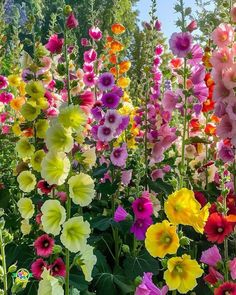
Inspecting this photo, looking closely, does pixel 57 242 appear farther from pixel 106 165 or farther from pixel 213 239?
pixel 213 239

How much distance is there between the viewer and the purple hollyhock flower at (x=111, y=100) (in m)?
3.94

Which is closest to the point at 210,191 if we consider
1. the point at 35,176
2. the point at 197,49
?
the point at 197,49

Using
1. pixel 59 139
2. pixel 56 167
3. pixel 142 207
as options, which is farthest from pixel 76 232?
pixel 142 207

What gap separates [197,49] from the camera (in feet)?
12.1

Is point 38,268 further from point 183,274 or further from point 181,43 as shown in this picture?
point 181,43

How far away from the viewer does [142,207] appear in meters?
3.08

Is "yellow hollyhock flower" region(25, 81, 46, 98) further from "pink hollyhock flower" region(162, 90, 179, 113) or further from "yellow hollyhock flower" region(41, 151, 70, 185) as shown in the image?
"yellow hollyhock flower" region(41, 151, 70, 185)

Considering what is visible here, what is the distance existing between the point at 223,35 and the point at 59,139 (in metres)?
1.40

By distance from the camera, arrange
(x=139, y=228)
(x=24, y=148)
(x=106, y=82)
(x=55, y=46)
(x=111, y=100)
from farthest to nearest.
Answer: (x=106, y=82) < (x=111, y=100) < (x=24, y=148) < (x=55, y=46) < (x=139, y=228)

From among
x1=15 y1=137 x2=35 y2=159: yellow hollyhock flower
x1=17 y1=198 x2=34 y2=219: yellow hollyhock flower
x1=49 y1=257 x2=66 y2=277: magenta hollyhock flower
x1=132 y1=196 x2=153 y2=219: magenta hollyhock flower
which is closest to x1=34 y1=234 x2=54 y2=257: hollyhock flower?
x1=49 y1=257 x2=66 y2=277: magenta hollyhock flower

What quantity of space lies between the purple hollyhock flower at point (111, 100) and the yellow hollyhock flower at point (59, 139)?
5.17 ft

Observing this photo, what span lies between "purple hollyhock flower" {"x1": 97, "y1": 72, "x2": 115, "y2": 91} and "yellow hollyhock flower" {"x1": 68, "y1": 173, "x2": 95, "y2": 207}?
170cm

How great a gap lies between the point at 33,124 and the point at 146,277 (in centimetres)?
163

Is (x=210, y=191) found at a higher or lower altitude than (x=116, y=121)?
lower
